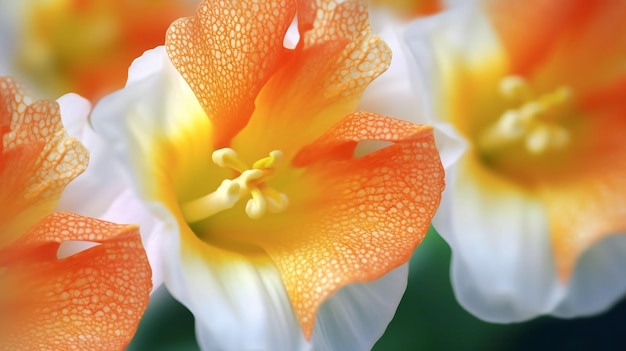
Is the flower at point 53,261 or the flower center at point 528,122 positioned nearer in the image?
the flower at point 53,261

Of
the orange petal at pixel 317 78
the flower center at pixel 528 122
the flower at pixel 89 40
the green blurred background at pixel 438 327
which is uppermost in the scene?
the flower at pixel 89 40

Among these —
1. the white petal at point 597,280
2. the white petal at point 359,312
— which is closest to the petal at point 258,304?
the white petal at point 359,312

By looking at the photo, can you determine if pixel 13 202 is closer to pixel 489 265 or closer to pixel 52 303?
pixel 52 303

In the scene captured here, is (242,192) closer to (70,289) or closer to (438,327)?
(70,289)

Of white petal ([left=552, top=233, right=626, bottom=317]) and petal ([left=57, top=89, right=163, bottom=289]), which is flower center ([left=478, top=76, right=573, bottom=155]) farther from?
petal ([left=57, top=89, right=163, bottom=289])

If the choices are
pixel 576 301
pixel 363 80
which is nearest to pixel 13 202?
pixel 363 80

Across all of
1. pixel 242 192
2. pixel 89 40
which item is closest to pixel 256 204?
pixel 242 192

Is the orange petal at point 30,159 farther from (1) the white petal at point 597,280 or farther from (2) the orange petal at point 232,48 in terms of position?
(1) the white petal at point 597,280
